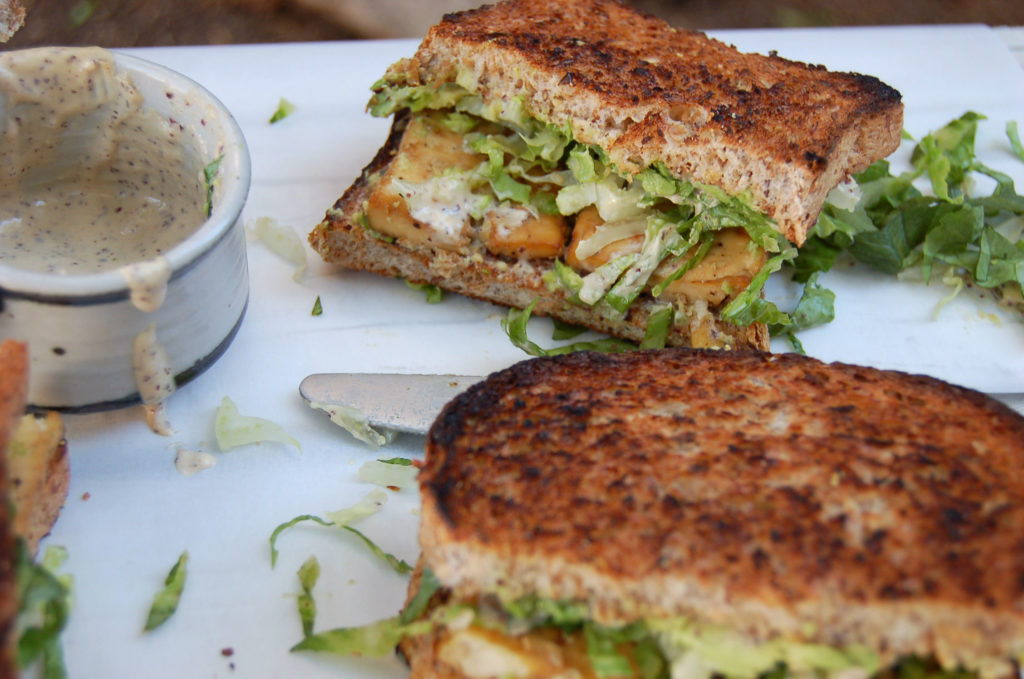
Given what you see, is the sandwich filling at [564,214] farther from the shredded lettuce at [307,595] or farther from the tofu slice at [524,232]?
the shredded lettuce at [307,595]

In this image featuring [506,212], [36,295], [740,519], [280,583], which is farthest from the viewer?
[506,212]

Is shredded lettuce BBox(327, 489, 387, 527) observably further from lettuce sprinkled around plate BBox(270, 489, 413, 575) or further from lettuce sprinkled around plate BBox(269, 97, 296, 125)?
lettuce sprinkled around plate BBox(269, 97, 296, 125)

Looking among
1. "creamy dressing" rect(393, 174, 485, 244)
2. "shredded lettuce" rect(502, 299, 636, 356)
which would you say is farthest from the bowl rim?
"shredded lettuce" rect(502, 299, 636, 356)

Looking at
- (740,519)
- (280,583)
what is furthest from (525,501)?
(280,583)

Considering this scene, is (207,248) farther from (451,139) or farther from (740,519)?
(740,519)

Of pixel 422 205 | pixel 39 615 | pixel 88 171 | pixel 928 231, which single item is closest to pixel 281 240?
pixel 422 205

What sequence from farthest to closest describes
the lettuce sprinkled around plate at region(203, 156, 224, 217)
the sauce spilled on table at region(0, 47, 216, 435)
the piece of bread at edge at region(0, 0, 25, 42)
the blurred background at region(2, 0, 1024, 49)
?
1. the blurred background at region(2, 0, 1024, 49)
2. the piece of bread at edge at region(0, 0, 25, 42)
3. the sauce spilled on table at region(0, 47, 216, 435)
4. the lettuce sprinkled around plate at region(203, 156, 224, 217)
